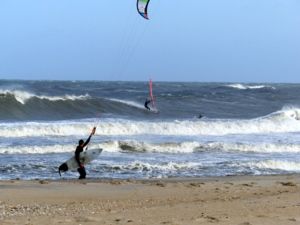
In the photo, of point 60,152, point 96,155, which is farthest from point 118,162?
point 60,152

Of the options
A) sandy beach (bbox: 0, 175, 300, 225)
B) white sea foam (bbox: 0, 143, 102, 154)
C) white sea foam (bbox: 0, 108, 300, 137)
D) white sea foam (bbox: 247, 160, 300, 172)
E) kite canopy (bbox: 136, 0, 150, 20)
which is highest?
kite canopy (bbox: 136, 0, 150, 20)

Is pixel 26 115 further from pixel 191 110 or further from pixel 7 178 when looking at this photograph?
pixel 7 178

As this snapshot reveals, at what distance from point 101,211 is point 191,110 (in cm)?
2794

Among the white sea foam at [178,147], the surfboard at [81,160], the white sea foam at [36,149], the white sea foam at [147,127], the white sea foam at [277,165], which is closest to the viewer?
the surfboard at [81,160]

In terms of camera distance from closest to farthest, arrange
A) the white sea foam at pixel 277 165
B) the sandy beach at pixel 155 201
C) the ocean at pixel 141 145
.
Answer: the sandy beach at pixel 155 201 → the ocean at pixel 141 145 → the white sea foam at pixel 277 165

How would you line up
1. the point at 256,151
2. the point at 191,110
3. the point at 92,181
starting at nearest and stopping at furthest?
the point at 92,181 < the point at 256,151 < the point at 191,110

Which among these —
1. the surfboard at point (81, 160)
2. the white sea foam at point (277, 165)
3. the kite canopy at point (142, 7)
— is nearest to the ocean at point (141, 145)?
the white sea foam at point (277, 165)

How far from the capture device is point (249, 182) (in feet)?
38.1

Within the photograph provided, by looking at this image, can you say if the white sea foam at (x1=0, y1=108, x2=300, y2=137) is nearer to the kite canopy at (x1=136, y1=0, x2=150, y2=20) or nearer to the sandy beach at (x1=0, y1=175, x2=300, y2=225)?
the kite canopy at (x1=136, y1=0, x2=150, y2=20)

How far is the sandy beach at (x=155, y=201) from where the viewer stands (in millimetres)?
7352

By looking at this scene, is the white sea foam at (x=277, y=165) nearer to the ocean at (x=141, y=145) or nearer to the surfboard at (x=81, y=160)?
the ocean at (x=141, y=145)

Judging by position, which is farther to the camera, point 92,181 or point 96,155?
point 96,155

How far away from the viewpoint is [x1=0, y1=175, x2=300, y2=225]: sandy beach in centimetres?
735

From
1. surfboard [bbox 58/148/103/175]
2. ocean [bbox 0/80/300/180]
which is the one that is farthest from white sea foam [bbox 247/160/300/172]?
surfboard [bbox 58/148/103/175]
